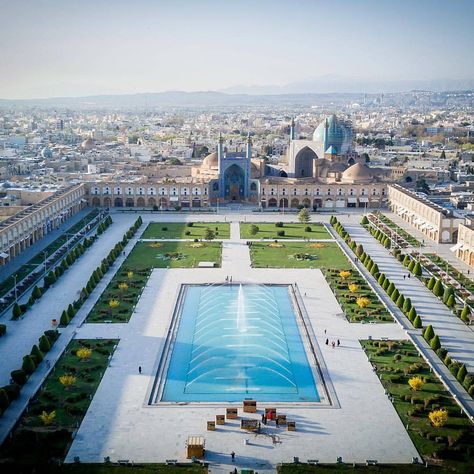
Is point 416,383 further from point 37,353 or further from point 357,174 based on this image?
point 357,174

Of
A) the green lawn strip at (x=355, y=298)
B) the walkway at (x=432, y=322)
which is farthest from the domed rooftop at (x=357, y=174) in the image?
the green lawn strip at (x=355, y=298)

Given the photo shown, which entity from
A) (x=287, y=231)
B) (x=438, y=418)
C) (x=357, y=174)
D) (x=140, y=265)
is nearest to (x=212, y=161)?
(x=357, y=174)

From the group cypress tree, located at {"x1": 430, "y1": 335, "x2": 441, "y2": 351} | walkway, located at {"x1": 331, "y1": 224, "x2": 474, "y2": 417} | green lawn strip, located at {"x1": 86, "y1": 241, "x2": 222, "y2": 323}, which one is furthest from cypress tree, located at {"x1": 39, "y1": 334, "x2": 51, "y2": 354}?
cypress tree, located at {"x1": 430, "y1": 335, "x2": 441, "y2": 351}

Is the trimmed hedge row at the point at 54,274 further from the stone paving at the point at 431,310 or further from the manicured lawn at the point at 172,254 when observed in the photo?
the stone paving at the point at 431,310

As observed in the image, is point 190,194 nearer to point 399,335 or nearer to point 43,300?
point 43,300

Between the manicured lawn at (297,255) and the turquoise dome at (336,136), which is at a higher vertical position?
the turquoise dome at (336,136)

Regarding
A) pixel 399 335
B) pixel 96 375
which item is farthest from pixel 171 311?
pixel 399 335
